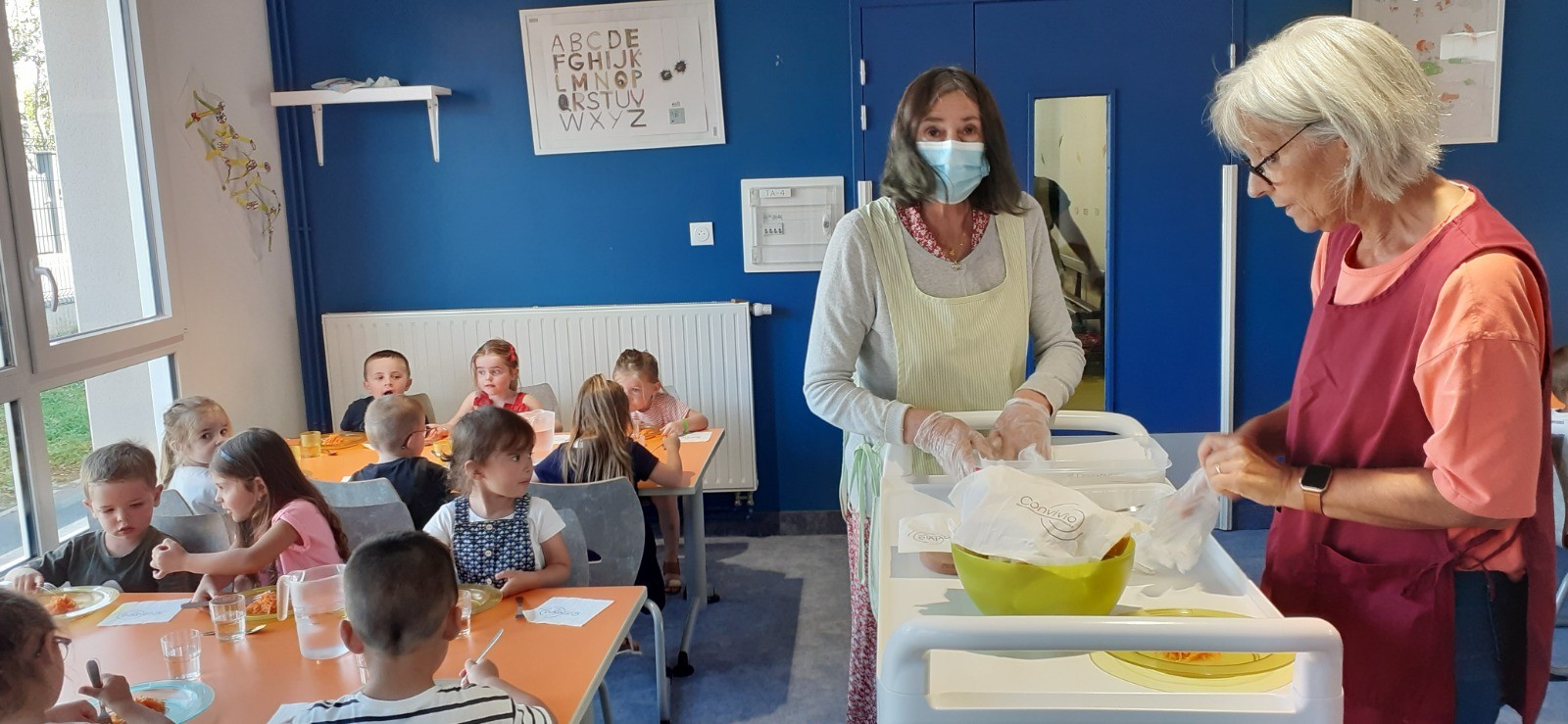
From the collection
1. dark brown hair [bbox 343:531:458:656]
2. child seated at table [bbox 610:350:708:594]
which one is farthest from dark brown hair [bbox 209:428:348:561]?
child seated at table [bbox 610:350:708:594]

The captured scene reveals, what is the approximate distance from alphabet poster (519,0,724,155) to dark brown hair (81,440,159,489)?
217cm

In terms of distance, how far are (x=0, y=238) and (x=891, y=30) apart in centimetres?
287

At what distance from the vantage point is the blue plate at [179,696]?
170 cm

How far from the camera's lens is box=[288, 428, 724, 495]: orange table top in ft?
10.7

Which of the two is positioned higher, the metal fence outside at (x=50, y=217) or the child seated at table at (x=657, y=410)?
the metal fence outside at (x=50, y=217)

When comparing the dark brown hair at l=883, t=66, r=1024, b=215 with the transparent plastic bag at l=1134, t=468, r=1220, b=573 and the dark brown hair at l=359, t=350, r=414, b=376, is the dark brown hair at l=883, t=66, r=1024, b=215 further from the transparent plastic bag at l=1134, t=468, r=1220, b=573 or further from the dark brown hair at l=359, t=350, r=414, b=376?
the dark brown hair at l=359, t=350, r=414, b=376

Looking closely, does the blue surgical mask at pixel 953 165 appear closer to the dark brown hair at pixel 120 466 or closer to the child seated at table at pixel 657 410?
the dark brown hair at pixel 120 466

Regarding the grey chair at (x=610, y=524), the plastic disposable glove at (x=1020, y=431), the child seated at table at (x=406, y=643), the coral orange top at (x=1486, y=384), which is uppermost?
→ the coral orange top at (x=1486, y=384)

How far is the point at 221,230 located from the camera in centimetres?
404

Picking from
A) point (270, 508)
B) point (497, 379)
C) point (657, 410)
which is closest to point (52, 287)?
point (270, 508)

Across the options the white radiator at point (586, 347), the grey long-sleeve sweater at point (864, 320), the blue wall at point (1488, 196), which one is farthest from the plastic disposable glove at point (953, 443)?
the blue wall at point (1488, 196)

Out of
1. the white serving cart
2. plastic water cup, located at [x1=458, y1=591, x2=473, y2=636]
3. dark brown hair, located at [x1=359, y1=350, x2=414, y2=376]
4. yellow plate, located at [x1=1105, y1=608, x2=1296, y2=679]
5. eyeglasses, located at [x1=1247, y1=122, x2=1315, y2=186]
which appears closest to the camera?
the white serving cart

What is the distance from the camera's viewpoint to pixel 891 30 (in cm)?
412

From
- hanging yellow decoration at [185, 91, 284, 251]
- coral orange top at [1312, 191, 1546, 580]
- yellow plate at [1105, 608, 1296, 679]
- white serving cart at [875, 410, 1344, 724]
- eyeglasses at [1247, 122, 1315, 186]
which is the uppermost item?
hanging yellow decoration at [185, 91, 284, 251]
